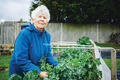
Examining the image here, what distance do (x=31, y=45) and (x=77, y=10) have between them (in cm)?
1392

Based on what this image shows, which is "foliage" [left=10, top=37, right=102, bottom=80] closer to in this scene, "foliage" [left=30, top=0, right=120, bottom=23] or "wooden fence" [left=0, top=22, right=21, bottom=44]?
"wooden fence" [left=0, top=22, right=21, bottom=44]

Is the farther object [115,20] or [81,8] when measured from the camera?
[115,20]

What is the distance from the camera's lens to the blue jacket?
176 cm

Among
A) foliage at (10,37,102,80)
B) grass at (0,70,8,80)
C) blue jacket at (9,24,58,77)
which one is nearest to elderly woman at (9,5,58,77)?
blue jacket at (9,24,58,77)

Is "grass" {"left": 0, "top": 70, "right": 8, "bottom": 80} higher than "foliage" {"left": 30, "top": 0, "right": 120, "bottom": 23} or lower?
lower

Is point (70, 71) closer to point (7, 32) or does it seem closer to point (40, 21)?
point (40, 21)

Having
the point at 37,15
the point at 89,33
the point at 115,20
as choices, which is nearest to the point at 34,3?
the point at 89,33

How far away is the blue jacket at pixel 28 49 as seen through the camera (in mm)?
1762

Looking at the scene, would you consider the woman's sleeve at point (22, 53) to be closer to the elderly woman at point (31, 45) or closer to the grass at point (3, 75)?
the elderly woman at point (31, 45)

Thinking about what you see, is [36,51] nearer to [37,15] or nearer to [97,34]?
[37,15]

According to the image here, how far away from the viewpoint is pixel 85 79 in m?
2.07

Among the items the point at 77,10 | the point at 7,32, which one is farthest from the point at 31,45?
the point at 77,10

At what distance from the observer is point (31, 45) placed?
1923mm

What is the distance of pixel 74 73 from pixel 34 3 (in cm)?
1530
